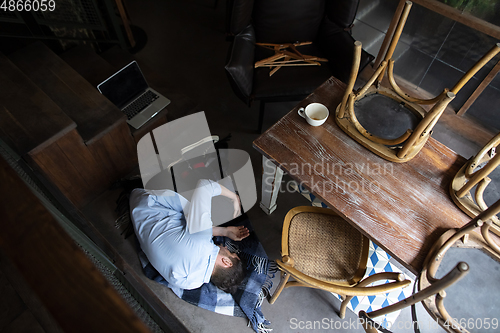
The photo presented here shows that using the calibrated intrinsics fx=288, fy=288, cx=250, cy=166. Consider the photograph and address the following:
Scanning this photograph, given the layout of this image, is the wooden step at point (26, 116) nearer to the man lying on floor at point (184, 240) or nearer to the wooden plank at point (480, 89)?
the man lying on floor at point (184, 240)

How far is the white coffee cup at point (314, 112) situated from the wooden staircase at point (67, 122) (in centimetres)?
121

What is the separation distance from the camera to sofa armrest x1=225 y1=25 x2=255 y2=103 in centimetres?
200

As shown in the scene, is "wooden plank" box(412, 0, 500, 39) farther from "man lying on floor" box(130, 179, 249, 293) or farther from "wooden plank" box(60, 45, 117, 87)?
"wooden plank" box(60, 45, 117, 87)

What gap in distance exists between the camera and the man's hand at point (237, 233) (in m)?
1.94

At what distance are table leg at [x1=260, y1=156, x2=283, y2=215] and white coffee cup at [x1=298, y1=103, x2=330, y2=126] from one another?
32 centimetres

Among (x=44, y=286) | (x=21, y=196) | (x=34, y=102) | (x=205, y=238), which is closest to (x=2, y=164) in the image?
(x=21, y=196)

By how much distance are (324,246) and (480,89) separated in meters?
1.94

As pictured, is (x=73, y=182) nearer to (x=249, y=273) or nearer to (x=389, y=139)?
(x=249, y=273)

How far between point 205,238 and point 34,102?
53.4 inches

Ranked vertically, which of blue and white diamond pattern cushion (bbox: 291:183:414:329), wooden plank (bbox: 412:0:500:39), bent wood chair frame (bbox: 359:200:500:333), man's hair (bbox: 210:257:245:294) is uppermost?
wooden plank (bbox: 412:0:500:39)

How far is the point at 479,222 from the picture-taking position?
38.8 inches

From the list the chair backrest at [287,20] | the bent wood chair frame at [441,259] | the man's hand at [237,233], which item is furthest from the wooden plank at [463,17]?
the man's hand at [237,233]

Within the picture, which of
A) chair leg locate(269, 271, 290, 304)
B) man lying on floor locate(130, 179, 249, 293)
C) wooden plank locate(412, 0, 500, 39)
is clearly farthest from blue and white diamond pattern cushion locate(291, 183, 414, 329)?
wooden plank locate(412, 0, 500, 39)

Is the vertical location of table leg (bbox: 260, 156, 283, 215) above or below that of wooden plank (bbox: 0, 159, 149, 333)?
below
